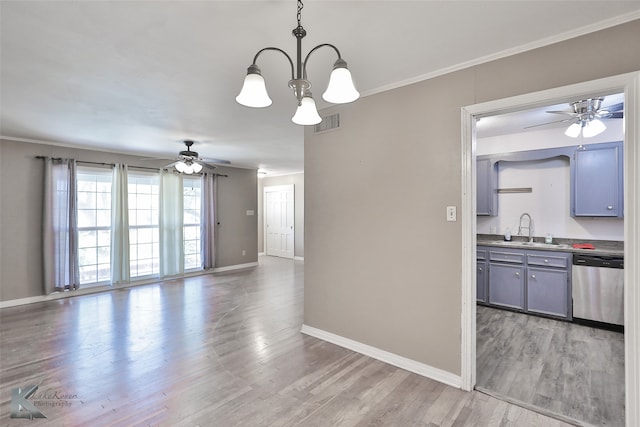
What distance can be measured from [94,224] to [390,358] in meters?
5.47

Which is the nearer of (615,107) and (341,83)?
(341,83)

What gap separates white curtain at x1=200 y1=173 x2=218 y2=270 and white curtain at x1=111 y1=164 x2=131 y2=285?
4.95ft

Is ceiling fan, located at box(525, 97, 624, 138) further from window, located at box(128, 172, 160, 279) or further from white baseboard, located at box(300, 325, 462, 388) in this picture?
window, located at box(128, 172, 160, 279)

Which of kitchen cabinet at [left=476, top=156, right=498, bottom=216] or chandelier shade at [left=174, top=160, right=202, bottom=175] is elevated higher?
chandelier shade at [left=174, top=160, right=202, bottom=175]

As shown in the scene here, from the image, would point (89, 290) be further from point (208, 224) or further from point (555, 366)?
point (555, 366)

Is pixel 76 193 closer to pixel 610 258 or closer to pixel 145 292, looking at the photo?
pixel 145 292

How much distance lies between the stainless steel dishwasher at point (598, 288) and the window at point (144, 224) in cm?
704

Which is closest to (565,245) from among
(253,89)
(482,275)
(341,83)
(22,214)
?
(482,275)

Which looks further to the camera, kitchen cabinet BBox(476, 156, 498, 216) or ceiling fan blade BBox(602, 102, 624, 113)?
kitchen cabinet BBox(476, 156, 498, 216)

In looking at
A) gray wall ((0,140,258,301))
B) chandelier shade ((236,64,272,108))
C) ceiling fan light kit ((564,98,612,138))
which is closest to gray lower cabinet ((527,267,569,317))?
ceiling fan light kit ((564,98,612,138))

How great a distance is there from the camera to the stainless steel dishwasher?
Result: 349 centimetres

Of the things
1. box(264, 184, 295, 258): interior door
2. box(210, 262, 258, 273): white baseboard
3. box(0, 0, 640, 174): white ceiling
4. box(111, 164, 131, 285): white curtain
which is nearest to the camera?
box(0, 0, 640, 174): white ceiling

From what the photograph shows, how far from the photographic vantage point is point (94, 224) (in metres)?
5.38

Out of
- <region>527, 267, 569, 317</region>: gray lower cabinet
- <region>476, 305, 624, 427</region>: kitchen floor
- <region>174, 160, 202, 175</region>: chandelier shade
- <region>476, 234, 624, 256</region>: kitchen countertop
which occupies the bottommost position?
<region>476, 305, 624, 427</region>: kitchen floor
